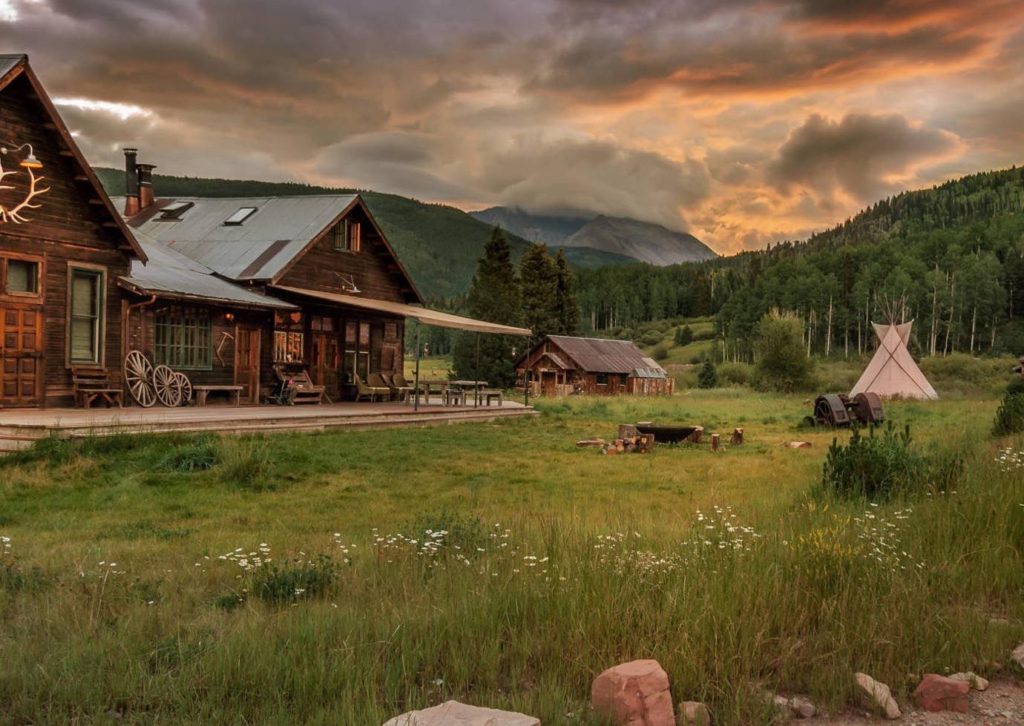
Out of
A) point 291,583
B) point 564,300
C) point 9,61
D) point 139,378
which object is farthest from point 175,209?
point 564,300

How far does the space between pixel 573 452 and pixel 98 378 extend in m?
9.98

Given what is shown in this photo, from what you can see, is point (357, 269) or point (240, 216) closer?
point (357, 269)

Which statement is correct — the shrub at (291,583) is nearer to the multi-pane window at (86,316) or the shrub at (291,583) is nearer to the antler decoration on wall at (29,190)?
the antler decoration on wall at (29,190)

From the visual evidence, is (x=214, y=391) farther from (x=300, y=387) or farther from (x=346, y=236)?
(x=346, y=236)

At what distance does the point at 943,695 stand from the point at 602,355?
48.0 m

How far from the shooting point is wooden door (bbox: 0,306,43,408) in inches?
629

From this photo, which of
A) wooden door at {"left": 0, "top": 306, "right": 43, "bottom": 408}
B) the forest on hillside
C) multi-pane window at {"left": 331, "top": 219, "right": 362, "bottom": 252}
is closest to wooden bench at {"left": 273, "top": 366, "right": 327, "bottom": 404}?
multi-pane window at {"left": 331, "top": 219, "right": 362, "bottom": 252}

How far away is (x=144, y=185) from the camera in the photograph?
29.0m

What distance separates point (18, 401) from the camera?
636 inches

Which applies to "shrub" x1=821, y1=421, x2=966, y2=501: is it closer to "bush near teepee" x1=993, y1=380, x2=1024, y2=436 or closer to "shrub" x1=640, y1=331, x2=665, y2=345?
"bush near teepee" x1=993, y1=380, x2=1024, y2=436

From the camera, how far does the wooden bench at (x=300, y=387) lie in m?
22.0

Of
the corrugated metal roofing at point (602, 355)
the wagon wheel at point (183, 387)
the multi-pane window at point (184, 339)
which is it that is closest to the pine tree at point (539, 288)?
the corrugated metal roofing at point (602, 355)

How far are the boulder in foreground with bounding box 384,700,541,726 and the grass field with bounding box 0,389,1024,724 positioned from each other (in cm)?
22

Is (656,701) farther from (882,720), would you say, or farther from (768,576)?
(768,576)
